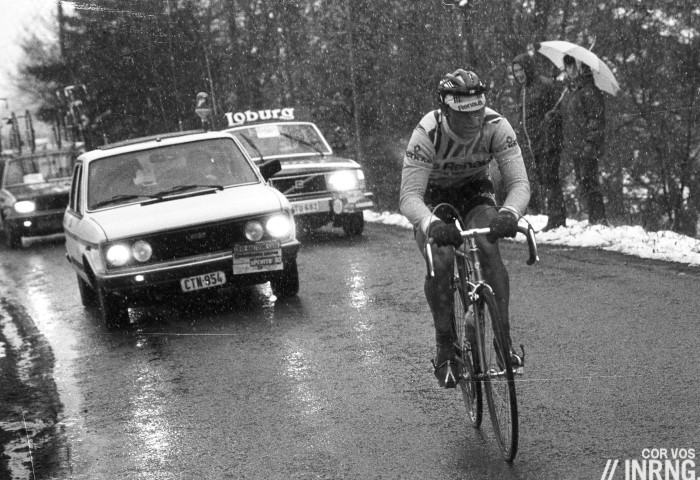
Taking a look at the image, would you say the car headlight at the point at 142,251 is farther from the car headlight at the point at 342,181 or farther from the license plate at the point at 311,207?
the car headlight at the point at 342,181

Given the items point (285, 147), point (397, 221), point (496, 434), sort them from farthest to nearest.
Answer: point (397, 221) → point (285, 147) → point (496, 434)

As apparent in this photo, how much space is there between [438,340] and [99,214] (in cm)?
Result: 542

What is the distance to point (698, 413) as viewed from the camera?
5.19 metres

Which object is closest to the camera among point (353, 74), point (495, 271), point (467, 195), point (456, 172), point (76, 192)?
point (495, 271)

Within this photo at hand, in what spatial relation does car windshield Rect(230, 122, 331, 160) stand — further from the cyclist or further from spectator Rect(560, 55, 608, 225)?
the cyclist

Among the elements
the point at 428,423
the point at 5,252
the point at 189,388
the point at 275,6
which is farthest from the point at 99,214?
the point at 275,6

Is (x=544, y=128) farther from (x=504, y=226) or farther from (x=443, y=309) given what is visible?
(x=504, y=226)

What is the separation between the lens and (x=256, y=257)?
372 inches

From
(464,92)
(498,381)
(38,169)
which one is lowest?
(498,381)

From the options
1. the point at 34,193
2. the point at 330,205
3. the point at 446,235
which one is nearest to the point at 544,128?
the point at 330,205

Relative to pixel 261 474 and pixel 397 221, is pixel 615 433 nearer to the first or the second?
pixel 261 474

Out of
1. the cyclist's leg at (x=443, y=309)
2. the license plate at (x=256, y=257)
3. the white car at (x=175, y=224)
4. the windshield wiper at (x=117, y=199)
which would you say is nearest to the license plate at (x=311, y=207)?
the white car at (x=175, y=224)

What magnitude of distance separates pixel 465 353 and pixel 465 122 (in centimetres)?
121

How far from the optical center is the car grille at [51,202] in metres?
20.4
